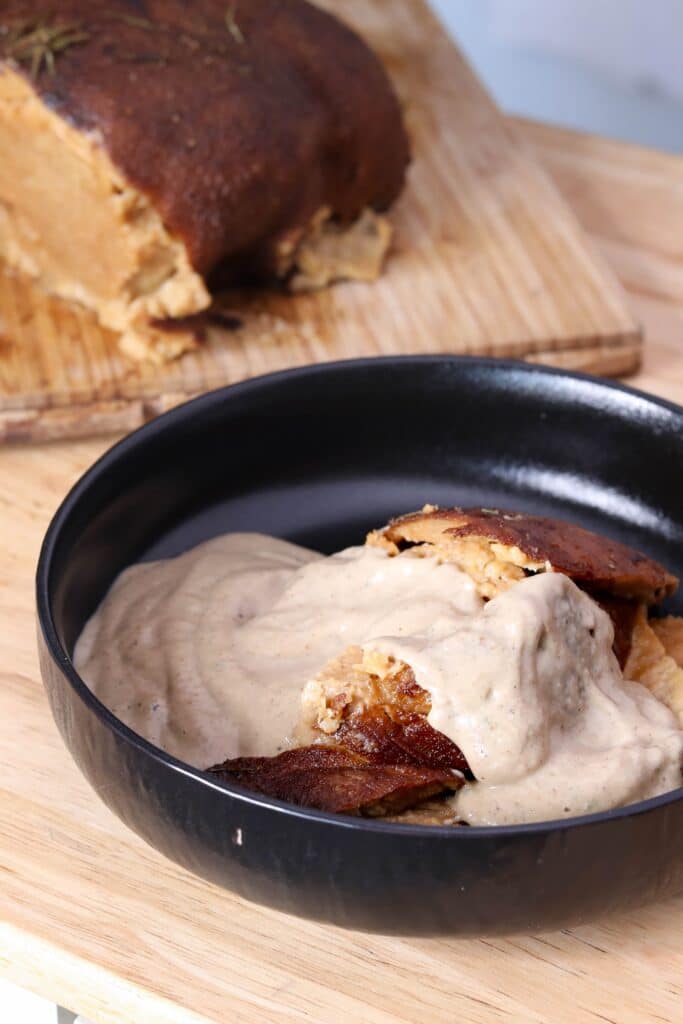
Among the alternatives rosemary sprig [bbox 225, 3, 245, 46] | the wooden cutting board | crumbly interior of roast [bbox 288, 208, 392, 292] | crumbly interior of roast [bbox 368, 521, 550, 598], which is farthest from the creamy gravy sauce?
rosemary sprig [bbox 225, 3, 245, 46]

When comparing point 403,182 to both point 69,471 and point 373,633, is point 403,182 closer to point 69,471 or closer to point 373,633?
point 69,471

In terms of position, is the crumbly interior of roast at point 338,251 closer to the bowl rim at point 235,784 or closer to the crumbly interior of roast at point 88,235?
the crumbly interior of roast at point 88,235

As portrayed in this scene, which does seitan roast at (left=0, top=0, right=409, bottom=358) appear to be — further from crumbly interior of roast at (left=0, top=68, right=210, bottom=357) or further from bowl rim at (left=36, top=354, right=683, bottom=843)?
bowl rim at (left=36, top=354, right=683, bottom=843)

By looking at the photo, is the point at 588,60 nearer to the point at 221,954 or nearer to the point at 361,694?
the point at 361,694

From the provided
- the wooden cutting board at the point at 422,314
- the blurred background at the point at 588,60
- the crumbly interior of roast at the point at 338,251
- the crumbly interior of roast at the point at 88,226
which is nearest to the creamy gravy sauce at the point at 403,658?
the wooden cutting board at the point at 422,314

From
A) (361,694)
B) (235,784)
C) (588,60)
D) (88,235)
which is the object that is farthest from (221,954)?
(588,60)
